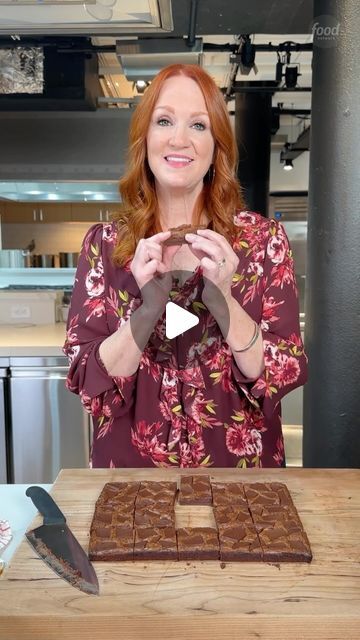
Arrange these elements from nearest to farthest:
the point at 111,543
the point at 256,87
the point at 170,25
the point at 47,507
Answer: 1. the point at 111,543
2. the point at 47,507
3. the point at 170,25
4. the point at 256,87

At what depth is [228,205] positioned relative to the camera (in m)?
1.27

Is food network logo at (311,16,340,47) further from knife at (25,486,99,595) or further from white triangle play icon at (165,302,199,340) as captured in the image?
knife at (25,486,99,595)

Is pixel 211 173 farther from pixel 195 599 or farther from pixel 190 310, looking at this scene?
pixel 195 599

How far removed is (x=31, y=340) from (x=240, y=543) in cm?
220

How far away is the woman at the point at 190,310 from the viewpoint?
1.12 metres

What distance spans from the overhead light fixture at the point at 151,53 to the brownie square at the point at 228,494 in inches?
121

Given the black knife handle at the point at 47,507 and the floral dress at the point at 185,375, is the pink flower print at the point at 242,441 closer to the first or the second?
the floral dress at the point at 185,375

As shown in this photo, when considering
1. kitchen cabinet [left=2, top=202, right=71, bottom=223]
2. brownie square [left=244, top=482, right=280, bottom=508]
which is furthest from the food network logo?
kitchen cabinet [left=2, top=202, right=71, bottom=223]

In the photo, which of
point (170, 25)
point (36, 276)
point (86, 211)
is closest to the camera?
point (170, 25)

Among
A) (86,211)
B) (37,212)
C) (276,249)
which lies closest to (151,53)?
(276,249)

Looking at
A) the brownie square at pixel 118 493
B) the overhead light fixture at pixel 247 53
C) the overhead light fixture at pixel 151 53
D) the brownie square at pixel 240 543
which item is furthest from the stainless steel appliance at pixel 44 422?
the overhead light fixture at pixel 247 53

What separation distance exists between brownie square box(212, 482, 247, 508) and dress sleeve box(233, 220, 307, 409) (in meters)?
0.20

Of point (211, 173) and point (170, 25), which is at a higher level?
point (170, 25)

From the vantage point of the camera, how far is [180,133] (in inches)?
43.3
